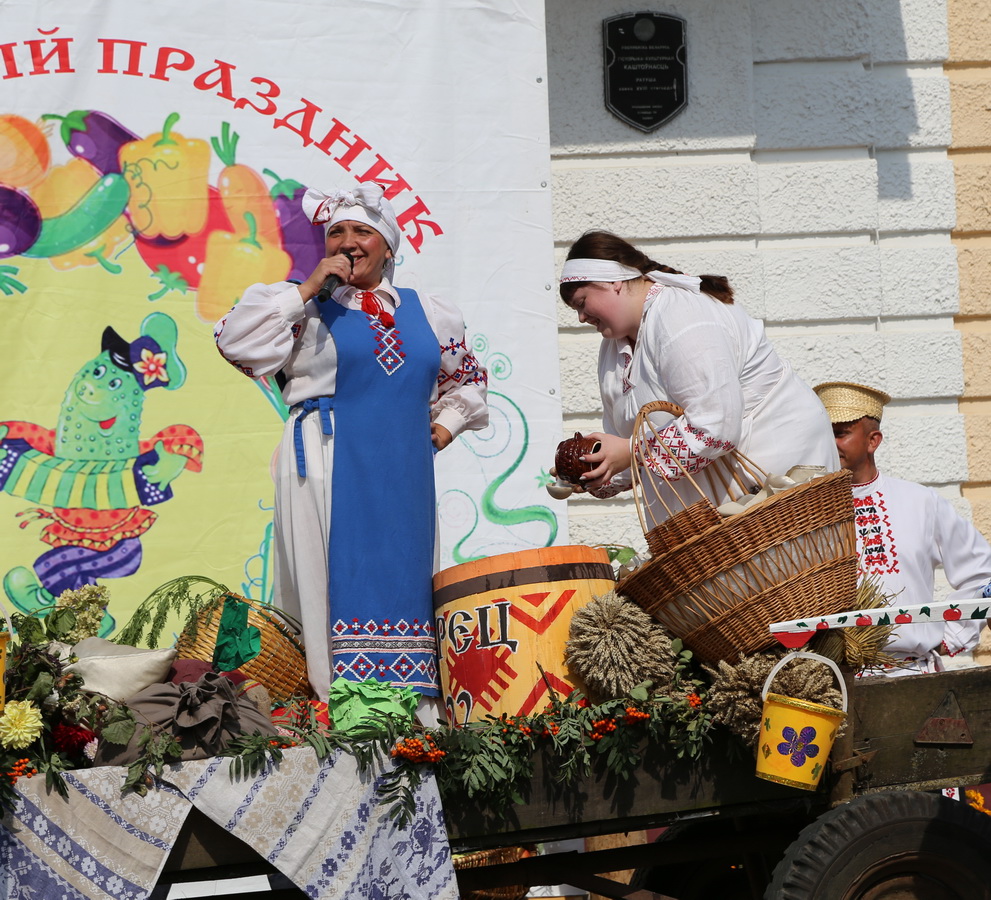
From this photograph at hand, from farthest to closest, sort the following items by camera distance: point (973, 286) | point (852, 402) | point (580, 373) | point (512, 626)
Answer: point (973, 286) < point (580, 373) < point (852, 402) < point (512, 626)

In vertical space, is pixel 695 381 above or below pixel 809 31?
below

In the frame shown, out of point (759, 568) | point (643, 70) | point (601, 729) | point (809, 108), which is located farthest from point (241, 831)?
point (809, 108)

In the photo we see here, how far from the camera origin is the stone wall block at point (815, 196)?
537cm

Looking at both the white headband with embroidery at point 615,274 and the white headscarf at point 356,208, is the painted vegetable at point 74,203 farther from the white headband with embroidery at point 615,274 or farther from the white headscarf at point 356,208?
the white headband with embroidery at point 615,274

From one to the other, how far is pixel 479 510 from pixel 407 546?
1287 mm

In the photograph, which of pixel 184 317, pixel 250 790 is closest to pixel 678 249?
pixel 184 317

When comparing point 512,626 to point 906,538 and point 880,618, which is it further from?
point 906,538

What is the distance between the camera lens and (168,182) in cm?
435

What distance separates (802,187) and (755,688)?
3271 millimetres

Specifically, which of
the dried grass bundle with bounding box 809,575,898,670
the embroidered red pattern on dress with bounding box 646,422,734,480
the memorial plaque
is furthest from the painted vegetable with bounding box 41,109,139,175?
the dried grass bundle with bounding box 809,575,898,670

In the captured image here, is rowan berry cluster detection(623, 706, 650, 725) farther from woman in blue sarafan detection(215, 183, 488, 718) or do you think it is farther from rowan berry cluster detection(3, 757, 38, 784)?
rowan berry cluster detection(3, 757, 38, 784)

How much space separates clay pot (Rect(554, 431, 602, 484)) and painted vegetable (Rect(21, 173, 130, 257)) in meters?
2.00

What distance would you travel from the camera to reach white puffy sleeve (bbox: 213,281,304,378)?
307cm

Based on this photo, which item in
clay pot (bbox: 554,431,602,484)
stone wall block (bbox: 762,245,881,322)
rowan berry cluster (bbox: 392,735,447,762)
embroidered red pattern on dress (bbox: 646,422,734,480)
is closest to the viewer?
rowan berry cluster (bbox: 392,735,447,762)
